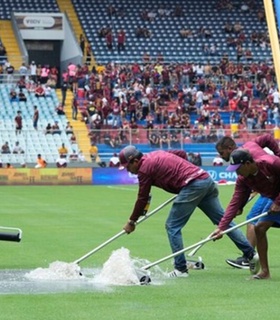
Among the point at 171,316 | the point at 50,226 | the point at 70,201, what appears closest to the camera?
the point at 171,316

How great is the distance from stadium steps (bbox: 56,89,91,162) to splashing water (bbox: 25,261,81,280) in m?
28.3

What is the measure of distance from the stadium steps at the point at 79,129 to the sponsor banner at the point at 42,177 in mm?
1019

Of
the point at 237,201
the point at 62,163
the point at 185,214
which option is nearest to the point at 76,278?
the point at 185,214

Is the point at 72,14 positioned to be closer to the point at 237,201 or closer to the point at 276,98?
the point at 276,98

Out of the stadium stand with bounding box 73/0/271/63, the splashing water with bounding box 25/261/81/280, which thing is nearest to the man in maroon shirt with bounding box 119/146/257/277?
the splashing water with bounding box 25/261/81/280

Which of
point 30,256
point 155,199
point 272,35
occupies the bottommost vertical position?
point 155,199

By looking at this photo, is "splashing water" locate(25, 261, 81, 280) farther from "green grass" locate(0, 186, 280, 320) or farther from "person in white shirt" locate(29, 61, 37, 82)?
"person in white shirt" locate(29, 61, 37, 82)

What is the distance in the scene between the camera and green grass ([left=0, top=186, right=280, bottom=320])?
9.54 meters

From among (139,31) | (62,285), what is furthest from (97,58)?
(62,285)

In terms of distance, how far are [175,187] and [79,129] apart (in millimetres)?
31284

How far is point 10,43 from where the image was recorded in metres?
55.2

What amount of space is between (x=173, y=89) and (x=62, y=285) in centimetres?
4054

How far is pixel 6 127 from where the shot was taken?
150ft

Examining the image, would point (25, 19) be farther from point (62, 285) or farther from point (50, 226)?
point (62, 285)
